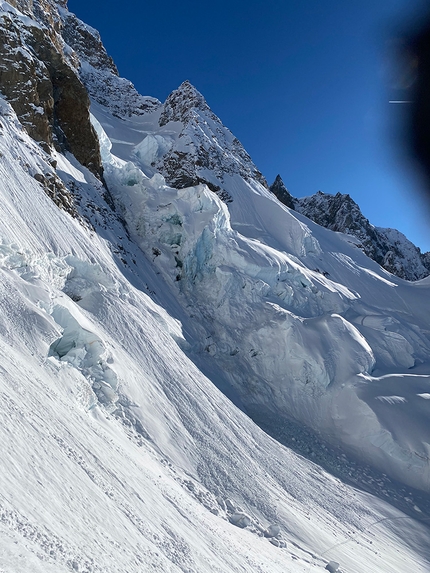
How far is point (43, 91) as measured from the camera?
2714 cm

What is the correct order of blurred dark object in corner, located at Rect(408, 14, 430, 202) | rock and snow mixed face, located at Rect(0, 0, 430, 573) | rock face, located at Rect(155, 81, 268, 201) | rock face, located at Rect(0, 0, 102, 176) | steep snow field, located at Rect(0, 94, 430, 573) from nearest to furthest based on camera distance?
blurred dark object in corner, located at Rect(408, 14, 430, 202)
steep snow field, located at Rect(0, 94, 430, 573)
rock and snow mixed face, located at Rect(0, 0, 430, 573)
rock face, located at Rect(0, 0, 102, 176)
rock face, located at Rect(155, 81, 268, 201)

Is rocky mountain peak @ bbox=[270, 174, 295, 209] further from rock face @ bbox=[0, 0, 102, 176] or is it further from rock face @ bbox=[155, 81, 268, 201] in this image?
rock face @ bbox=[0, 0, 102, 176]

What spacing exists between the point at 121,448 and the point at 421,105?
11.2m

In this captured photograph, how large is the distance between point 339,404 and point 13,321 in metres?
19.9

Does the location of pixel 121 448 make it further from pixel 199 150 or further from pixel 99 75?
pixel 99 75

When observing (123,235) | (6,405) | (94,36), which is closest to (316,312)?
(123,235)

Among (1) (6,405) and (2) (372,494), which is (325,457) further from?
(1) (6,405)

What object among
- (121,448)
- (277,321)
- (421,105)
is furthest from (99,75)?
(421,105)

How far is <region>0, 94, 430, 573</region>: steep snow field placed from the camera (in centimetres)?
722

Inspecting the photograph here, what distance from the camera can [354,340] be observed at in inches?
1088

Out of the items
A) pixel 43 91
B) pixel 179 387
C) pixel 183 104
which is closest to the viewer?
pixel 179 387

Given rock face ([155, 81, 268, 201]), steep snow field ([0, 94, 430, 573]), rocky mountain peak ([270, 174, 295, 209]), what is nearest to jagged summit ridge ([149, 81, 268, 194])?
rock face ([155, 81, 268, 201])

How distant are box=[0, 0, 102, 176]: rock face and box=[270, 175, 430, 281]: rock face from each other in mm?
54592

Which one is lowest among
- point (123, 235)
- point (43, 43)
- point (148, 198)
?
point (123, 235)
